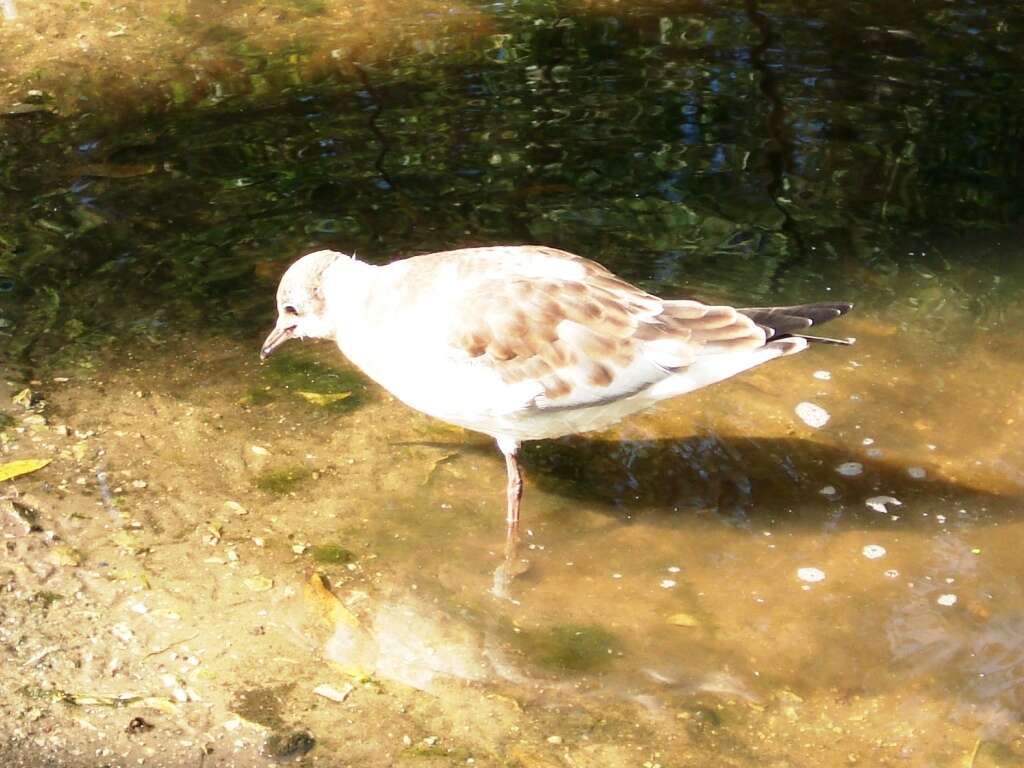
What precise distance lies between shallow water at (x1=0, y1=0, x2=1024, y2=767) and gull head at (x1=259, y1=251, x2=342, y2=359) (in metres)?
0.61

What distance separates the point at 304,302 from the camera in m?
6.54

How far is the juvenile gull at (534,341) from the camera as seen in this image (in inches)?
236

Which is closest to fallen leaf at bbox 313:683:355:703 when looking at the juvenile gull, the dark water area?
the juvenile gull

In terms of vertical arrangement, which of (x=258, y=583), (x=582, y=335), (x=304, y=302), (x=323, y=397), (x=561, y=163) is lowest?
(x=323, y=397)

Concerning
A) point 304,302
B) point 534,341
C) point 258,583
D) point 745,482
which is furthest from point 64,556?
point 745,482

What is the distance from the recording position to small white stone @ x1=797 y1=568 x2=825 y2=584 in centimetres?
612

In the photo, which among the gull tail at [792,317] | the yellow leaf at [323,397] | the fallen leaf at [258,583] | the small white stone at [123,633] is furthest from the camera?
the yellow leaf at [323,397]

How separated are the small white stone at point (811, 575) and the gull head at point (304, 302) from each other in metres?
2.54

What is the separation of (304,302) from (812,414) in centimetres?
278

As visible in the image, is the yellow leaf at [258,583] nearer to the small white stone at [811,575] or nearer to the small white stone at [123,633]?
the small white stone at [123,633]

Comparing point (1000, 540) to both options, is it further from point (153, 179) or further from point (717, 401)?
point (153, 179)

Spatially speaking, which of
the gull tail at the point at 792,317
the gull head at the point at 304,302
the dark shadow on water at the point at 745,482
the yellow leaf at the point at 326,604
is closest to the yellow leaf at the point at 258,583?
the yellow leaf at the point at 326,604

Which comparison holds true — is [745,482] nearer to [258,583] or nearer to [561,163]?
[258,583]

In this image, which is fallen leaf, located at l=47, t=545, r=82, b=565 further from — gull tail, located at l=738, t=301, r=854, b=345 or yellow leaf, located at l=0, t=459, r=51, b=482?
gull tail, located at l=738, t=301, r=854, b=345
